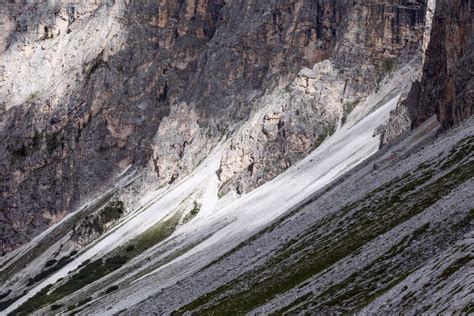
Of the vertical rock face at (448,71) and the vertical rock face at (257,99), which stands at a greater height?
the vertical rock face at (257,99)

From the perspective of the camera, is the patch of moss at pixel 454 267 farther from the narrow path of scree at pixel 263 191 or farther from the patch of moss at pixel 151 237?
the patch of moss at pixel 151 237

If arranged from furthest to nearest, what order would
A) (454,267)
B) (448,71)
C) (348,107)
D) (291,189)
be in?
(348,107), (291,189), (448,71), (454,267)

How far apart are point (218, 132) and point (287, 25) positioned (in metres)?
32.8

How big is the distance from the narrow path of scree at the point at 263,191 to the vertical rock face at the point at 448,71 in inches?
557

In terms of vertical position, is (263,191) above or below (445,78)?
below

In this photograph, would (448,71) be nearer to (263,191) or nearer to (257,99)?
(263,191)

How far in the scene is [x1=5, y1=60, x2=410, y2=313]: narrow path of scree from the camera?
102000mm

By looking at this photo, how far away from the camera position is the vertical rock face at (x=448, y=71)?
7531cm

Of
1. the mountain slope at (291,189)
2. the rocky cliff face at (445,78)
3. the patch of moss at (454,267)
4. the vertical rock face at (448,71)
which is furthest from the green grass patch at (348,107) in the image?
the patch of moss at (454,267)

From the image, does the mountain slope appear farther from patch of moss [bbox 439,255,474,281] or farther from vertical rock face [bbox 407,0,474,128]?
vertical rock face [bbox 407,0,474,128]

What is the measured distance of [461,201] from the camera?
3884cm

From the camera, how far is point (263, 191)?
422 ft

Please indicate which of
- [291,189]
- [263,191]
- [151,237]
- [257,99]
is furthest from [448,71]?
[257,99]

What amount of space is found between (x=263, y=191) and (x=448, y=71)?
49.8 metres
